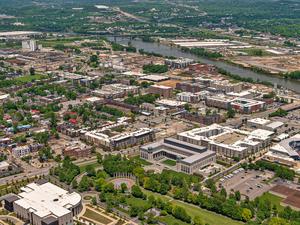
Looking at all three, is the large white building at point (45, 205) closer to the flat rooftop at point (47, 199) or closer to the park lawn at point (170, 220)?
the flat rooftop at point (47, 199)

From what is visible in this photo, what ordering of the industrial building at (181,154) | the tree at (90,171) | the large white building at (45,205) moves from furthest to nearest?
the industrial building at (181,154) → the tree at (90,171) → the large white building at (45,205)

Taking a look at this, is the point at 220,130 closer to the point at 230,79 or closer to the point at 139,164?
the point at 139,164

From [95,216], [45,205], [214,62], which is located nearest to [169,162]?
[95,216]

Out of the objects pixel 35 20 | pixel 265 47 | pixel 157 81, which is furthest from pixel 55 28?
pixel 157 81

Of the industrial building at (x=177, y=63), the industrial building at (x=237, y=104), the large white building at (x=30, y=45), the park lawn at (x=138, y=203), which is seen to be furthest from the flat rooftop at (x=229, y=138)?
the large white building at (x=30, y=45)

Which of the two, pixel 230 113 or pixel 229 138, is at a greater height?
pixel 229 138

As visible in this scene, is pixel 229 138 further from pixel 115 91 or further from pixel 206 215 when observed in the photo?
pixel 115 91
